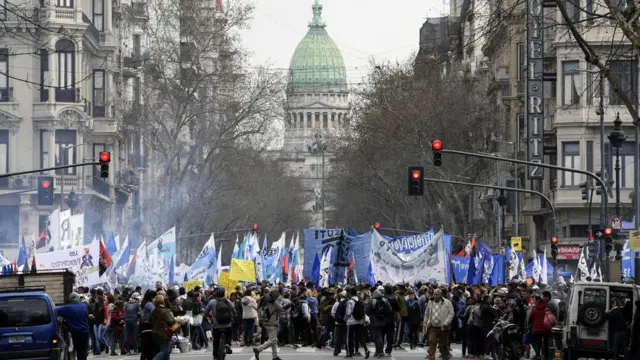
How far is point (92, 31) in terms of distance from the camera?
78.8m

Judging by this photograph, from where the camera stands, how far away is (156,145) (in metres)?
76.7

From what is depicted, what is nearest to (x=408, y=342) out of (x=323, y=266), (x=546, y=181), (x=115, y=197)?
(x=323, y=266)

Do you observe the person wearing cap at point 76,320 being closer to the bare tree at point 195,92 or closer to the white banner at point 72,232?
the white banner at point 72,232

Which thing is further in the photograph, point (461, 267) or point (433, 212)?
point (433, 212)

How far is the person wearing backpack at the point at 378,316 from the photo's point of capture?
3622 cm

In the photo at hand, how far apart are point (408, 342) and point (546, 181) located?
1155 inches

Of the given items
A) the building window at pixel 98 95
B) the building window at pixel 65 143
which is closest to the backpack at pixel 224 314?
the building window at pixel 65 143

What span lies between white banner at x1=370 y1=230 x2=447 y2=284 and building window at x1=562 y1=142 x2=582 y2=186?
71.4 feet

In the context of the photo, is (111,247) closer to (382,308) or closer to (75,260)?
(75,260)

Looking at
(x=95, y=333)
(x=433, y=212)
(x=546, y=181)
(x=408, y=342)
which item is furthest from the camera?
(x=433, y=212)

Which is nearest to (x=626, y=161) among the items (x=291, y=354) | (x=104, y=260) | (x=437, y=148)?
(x=437, y=148)

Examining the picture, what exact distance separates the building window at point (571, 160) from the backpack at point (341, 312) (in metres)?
30.9

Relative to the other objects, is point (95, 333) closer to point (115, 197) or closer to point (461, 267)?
point (461, 267)

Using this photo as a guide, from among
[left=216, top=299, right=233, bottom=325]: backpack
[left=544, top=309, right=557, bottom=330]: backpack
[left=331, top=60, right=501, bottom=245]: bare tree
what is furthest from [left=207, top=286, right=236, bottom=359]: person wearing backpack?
[left=331, top=60, right=501, bottom=245]: bare tree
